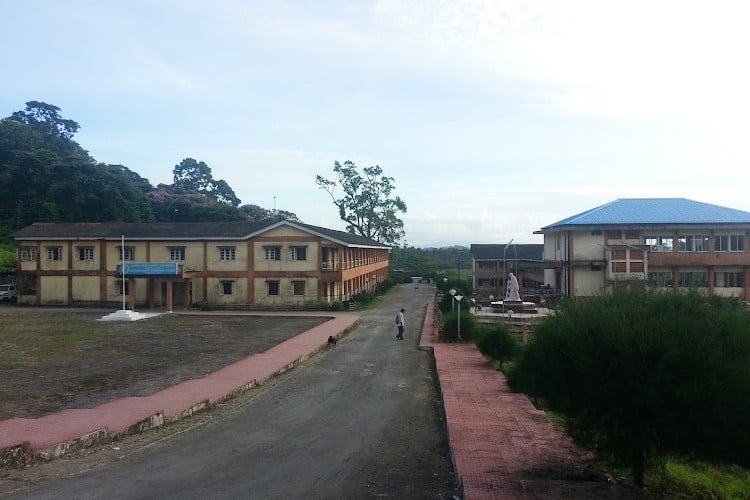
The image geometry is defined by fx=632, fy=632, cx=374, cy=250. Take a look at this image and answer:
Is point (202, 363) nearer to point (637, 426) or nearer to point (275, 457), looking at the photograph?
point (275, 457)

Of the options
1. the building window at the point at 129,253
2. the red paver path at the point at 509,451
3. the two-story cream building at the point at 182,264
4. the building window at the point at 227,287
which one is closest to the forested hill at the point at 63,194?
the two-story cream building at the point at 182,264

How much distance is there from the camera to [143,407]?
13.0m

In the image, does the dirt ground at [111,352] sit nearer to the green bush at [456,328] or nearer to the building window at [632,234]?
the green bush at [456,328]

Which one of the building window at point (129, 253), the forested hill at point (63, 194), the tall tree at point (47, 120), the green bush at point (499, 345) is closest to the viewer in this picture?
the green bush at point (499, 345)

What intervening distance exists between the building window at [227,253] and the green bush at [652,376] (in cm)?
3435

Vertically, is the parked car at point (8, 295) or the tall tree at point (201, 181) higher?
the tall tree at point (201, 181)

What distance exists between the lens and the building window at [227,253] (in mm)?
40562

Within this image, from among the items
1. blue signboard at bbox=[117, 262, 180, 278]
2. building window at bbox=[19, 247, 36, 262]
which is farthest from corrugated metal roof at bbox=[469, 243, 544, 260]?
building window at bbox=[19, 247, 36, 262]

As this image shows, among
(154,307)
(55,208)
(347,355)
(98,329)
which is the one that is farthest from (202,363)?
(55,208)

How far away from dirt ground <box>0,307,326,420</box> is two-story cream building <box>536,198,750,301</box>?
1654cm

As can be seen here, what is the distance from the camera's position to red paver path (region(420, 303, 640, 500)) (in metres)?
7.55

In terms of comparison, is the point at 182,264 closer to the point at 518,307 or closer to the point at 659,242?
the point at 518,307

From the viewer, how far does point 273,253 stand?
40219 millimetres

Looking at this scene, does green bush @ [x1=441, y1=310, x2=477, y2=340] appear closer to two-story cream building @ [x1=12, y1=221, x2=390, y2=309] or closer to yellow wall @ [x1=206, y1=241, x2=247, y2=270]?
two-story cream building @ [x1=12, y1=221, x2=390, y2=309]
